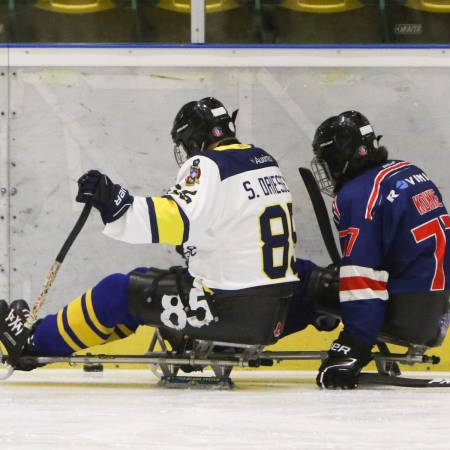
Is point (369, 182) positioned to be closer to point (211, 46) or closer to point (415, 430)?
point (211, 46)

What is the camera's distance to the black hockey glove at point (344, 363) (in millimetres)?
3512

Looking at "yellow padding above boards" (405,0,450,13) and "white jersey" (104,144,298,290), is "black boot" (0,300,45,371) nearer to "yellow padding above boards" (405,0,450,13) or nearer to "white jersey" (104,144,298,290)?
"white jersey" (104,144,298,290)

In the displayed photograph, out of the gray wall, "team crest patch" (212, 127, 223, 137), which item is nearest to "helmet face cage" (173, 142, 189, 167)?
"team crest patch" (212, 127, 223, 137)

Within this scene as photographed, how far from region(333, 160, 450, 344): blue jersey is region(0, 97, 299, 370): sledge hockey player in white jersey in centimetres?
22

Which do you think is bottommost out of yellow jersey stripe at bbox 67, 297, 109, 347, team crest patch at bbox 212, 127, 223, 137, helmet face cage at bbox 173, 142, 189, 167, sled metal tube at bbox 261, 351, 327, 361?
sled metal tube at bbox 261, 351, 327, 361

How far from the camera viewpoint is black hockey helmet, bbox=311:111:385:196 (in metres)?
3.83

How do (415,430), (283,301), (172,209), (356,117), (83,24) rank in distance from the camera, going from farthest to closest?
(83,24), (356,117), (283,301), (172,209), (415,430)

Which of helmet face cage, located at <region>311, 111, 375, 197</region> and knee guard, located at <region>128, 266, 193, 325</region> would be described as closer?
knee guard, located at <region>128, 266, 193, 325</region>

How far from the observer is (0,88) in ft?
14.7

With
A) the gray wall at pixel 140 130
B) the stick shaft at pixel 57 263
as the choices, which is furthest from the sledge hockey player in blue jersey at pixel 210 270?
the gray wall at pixel 140 130

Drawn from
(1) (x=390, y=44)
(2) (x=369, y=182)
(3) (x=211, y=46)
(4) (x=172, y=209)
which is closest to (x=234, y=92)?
(3) (x=211, y=46)

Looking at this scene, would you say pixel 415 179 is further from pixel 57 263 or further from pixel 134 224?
pixel 57 263

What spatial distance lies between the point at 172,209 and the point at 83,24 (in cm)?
185

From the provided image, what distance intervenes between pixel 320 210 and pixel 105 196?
1.32 metres
